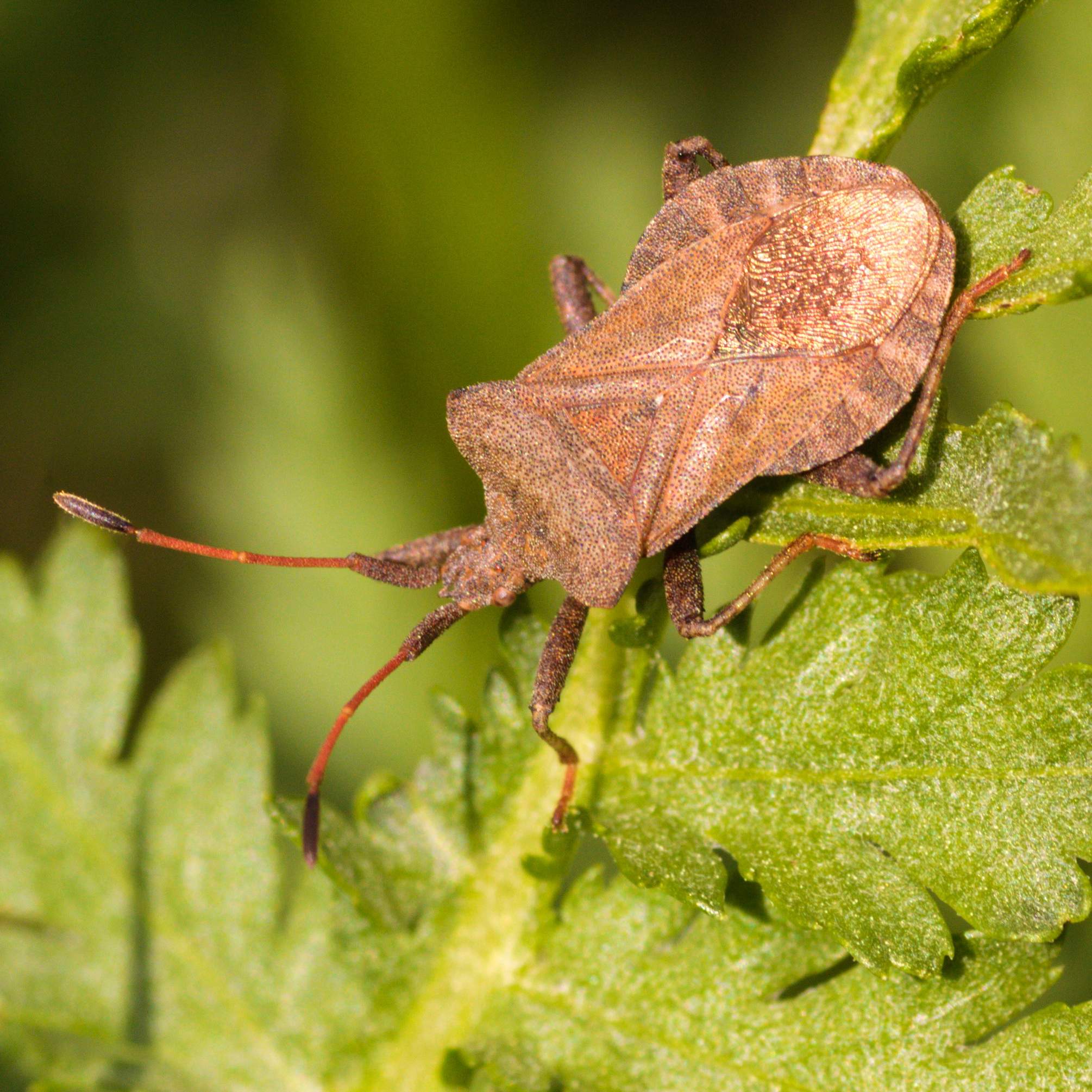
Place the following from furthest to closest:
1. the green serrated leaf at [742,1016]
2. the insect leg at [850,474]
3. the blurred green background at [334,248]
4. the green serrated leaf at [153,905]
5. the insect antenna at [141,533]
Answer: the blurred green background at [334,248]
the insect antenna at [141,533]
the green serrated leaf at [153,905]
the insect leg at [850,474]
the green serrated leaf at [742,1016]

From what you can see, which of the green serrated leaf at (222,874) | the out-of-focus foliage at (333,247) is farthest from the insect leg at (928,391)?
the out-of-focus foliage at (333,247)

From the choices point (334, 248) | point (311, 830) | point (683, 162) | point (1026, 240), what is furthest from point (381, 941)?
point (334, 248)

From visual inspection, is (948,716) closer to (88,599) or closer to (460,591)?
(460,591)

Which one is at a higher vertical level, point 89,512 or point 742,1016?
point 89,512

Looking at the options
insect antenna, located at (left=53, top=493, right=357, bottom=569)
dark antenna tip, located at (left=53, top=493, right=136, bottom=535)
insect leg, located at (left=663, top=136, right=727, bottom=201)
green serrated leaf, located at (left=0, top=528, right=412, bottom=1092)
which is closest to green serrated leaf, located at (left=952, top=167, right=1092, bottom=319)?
insect leg, located at (left=663, top=136, right=727, bottom=201)

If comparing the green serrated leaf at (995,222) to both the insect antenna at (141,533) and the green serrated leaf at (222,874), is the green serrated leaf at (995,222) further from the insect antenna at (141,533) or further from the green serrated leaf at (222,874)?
the insect antenna at (141,533)

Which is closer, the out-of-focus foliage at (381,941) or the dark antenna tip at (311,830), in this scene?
the out-of-focus foliage at (381,941)

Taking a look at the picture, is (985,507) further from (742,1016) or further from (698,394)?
(742,1016)

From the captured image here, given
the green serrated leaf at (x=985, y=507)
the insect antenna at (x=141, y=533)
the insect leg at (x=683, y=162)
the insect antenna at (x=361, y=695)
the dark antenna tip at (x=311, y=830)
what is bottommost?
the dark antenna tip at (x=311, y=830)

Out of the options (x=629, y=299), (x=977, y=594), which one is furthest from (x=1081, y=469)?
(x=629, y=299)
